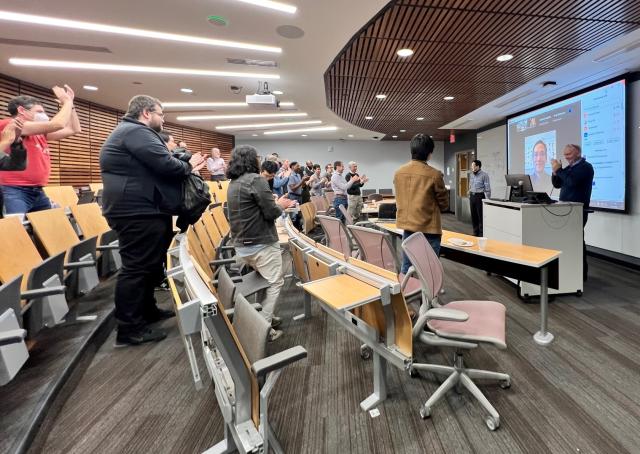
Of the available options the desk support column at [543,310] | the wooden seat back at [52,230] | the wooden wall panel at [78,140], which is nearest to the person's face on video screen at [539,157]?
the desk support column at [543,310]

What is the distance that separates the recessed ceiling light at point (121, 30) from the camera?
342 centimetres

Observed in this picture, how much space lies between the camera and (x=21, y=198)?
2680mm

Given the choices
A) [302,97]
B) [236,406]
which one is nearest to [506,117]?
[302,97]

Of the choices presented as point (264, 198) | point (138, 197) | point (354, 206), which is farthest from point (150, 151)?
point (354, 206)

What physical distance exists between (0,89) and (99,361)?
549 cm

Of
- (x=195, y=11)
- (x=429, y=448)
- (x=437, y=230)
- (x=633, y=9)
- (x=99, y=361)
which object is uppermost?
(x=195, y=11)

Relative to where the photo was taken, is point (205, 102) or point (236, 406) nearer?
point (236, 406)

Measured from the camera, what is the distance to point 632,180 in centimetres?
471

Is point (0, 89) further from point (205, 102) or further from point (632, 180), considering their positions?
point (632, 180)

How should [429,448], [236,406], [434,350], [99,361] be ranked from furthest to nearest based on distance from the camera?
[434,350] → [99,361] → [429,448] → [236,406]

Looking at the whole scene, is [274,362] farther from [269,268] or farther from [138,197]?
[138,197]

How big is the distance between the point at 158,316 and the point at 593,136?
21.6 feet

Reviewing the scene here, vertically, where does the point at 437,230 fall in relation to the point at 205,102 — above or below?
below

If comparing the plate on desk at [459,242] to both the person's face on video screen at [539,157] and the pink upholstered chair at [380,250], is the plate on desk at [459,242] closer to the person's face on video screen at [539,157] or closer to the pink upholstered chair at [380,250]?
the pink upholstered chair at [380,250]
